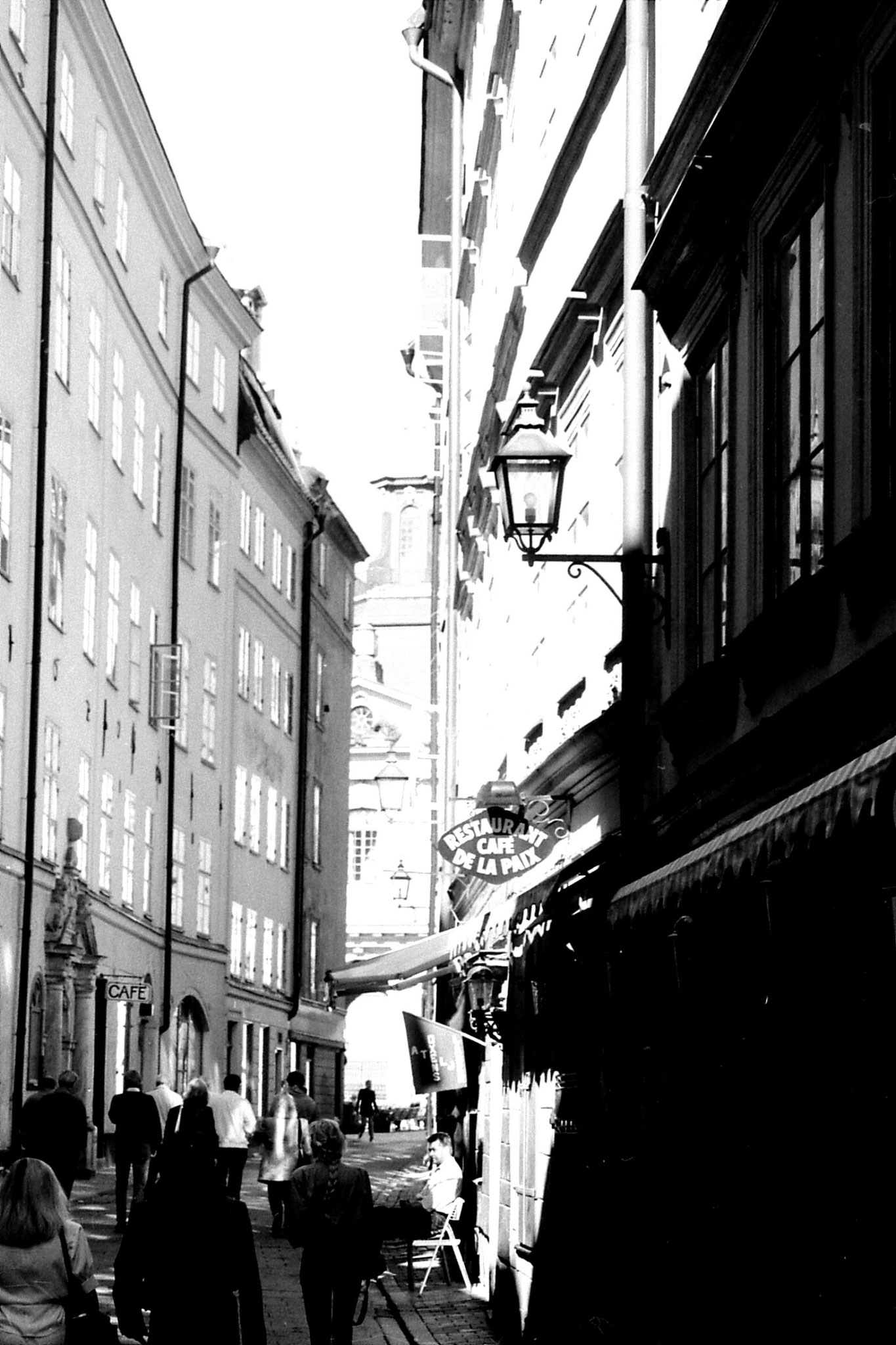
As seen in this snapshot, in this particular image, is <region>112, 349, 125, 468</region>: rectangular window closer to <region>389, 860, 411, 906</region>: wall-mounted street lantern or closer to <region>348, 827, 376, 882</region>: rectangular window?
<region>389, 860, 411, 906</region>: wall-mounted street lantern

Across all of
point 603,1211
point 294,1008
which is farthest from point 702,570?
point 294,1008

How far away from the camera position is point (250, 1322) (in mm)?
8352

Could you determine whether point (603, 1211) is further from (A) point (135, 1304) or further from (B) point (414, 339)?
(B) point (414, 339)

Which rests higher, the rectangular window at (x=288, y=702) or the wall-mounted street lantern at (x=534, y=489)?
the rectangular window at (x=288, y=702)

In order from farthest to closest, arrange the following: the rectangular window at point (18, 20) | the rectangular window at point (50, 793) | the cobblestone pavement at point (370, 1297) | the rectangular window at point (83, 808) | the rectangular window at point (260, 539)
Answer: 1. the rectangular window at point (260, 539)
2. the rectangular window at point (83, 808)
3. the rectangular window at point (50, 793)
4. the rectangular window at point (18, 20)
5. the cobblestone pavement at point (370, 1297)

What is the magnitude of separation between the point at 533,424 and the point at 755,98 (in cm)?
315

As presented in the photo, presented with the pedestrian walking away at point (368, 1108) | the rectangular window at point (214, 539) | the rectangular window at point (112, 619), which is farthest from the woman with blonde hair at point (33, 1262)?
the pedestrian walking away at point (368, 1108)

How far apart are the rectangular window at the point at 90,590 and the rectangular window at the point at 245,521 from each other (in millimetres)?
14230

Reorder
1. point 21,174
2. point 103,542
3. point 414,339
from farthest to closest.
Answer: point 414,339, point 103,542, point 21,174

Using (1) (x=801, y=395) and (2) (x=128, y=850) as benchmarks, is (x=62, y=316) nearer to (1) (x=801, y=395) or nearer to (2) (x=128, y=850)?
(2) (x=128, y=850)

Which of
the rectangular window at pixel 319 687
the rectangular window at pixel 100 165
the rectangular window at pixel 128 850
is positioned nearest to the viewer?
the rectangular window at pixel 100 165

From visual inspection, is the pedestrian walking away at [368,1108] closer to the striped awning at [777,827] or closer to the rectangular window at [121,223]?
the rectangular window at [121,223]

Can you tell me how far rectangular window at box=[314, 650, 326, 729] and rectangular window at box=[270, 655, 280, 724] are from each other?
15.6 feet

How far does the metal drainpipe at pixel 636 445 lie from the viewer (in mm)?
12750
